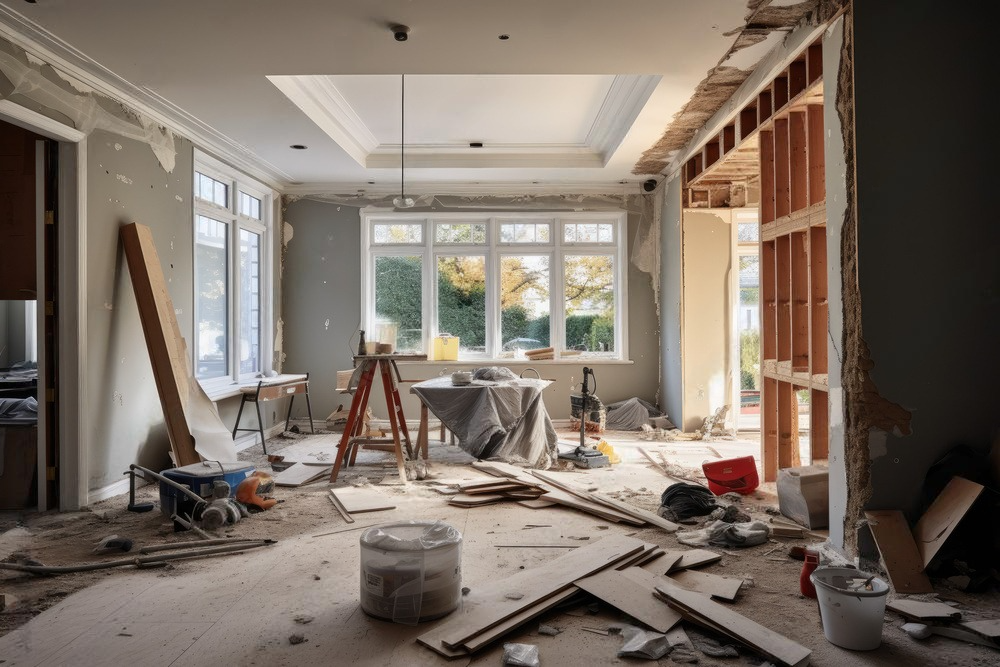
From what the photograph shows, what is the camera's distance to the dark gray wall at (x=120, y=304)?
458 cm

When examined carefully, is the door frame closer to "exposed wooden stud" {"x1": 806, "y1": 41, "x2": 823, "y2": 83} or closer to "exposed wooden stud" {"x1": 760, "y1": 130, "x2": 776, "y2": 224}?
"exposed wooden stud" {"x1": 806, "y1": 41, "x2": 823, "y2": 83}

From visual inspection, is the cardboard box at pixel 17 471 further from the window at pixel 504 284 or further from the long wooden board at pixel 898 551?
the long wooden board at pixel 898 551

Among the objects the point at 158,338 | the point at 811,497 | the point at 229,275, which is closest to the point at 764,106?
the point at 811,497

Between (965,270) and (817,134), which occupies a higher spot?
(817,134)

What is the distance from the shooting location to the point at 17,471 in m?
4.38

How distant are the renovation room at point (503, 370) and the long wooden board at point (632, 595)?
0.06 feet

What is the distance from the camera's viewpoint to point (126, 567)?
3.30 m

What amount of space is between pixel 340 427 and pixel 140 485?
117 inches

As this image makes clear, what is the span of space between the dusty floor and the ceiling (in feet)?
10.2

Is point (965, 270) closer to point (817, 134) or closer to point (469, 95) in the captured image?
point (817, 134)

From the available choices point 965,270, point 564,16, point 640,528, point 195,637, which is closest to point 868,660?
point 640,528

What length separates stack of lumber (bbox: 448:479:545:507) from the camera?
4496mm

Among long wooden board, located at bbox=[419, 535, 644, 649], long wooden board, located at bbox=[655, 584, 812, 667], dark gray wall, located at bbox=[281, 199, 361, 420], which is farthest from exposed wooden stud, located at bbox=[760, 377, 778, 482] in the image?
dark gray wall, located at bbox=[281, 199, 361, 420]

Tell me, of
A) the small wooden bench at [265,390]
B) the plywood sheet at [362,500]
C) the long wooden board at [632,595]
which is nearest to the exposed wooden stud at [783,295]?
the long wooden board at [632,595]
